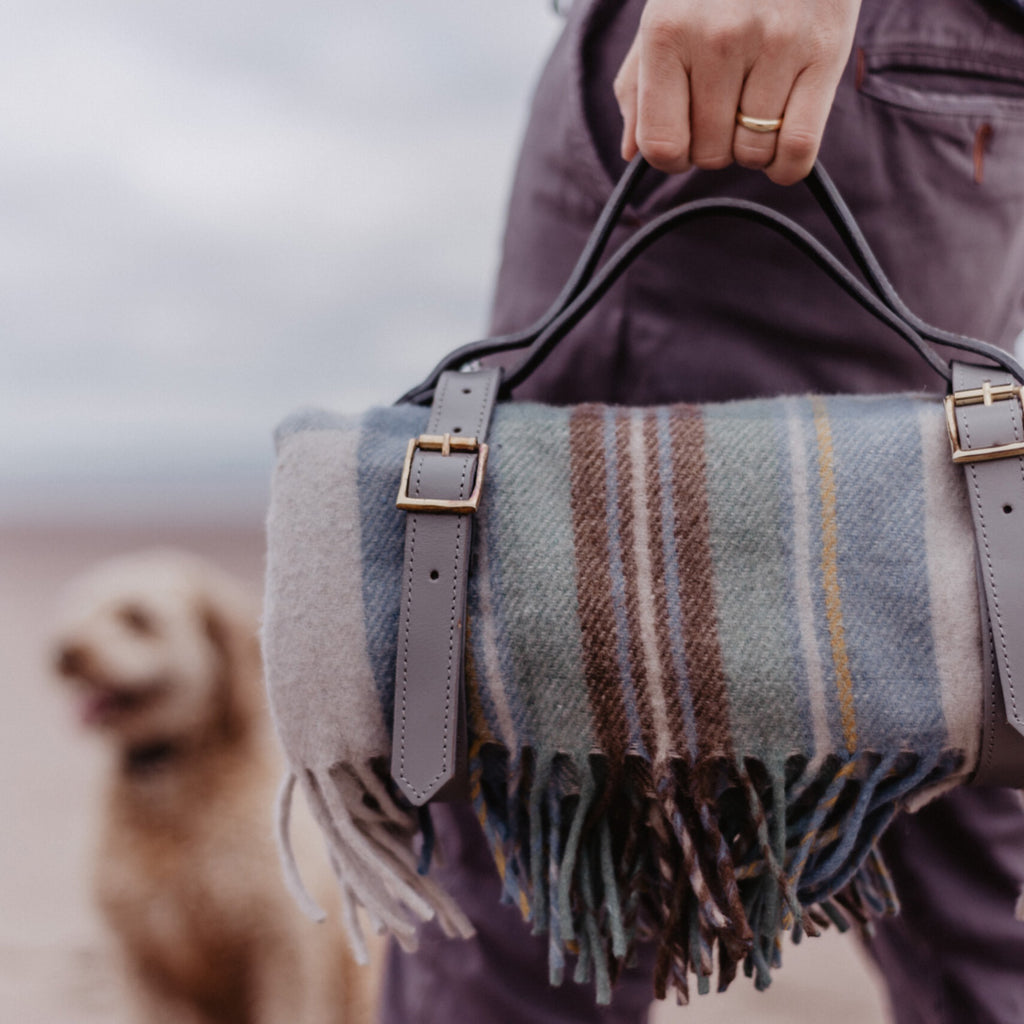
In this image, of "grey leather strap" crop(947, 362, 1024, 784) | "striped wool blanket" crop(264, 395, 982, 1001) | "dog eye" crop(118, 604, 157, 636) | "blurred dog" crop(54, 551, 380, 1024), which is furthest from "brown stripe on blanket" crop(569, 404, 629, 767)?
"dog eye" crop(118, 604, 157, 636)

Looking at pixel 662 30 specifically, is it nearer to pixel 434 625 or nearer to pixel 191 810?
pixel 434 625

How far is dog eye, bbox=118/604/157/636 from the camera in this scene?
130 centimetres

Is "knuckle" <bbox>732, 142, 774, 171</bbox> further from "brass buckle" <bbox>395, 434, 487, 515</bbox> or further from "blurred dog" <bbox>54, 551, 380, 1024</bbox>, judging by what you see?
"blurred dog" <bbox>54, 551, 380, 1024</bbox>

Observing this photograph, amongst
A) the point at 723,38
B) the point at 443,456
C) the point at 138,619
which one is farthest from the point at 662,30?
the point at 138,619

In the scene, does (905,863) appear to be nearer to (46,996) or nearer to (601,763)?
(601,763)

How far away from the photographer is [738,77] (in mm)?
520

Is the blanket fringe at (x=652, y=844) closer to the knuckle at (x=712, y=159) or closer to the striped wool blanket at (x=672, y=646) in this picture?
the striped wool blanket at (x=672, y=646)

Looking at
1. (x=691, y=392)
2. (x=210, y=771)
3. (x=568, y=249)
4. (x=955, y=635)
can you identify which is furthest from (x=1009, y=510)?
(x=210, y=771)

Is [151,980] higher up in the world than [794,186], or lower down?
lower down

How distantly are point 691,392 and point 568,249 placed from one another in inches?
5.6

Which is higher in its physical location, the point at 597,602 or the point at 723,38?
the point at 723,38

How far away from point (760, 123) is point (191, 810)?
1107 millimetres

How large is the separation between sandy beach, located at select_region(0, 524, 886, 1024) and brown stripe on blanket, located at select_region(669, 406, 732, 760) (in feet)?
2.91

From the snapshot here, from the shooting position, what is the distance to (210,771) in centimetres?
125
